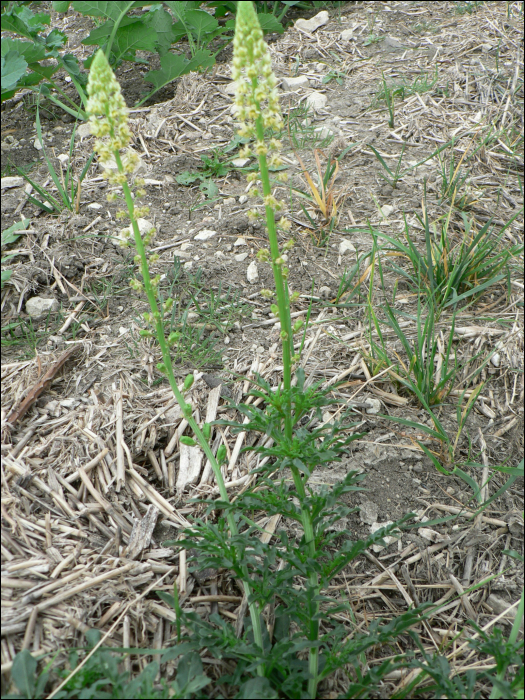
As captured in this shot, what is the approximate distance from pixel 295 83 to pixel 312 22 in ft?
3.20

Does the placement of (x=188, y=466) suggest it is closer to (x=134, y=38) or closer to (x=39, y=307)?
(x=39, y=307)

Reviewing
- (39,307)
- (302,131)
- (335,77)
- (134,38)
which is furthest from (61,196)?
(335,77)

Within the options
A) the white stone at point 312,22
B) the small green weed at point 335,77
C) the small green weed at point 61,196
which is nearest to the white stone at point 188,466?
the small green weed at point 61,196

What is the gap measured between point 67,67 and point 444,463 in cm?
307

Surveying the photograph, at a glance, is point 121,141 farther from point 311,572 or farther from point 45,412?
point 311,572

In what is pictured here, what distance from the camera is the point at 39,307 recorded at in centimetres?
255

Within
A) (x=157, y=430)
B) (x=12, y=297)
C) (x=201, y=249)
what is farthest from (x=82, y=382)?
(x=201, y=249)

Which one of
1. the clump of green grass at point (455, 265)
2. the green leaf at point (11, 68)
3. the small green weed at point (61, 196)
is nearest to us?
the clump of green grass at point (455, 265)

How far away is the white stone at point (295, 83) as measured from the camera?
3826mm

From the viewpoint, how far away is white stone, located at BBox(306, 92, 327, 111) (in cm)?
365

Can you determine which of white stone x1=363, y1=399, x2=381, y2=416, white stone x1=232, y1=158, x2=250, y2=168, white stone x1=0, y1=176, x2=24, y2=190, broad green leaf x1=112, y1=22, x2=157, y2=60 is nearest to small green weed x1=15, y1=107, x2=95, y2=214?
white stone x1=0, y1=176, x2=24, y2=190

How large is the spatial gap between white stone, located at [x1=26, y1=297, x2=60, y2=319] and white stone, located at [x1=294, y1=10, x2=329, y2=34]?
3196mm

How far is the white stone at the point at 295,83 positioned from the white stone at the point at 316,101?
6.6 inches

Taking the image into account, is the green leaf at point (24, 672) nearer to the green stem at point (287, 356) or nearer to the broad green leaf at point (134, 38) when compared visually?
the green stem at point (287, 356)
